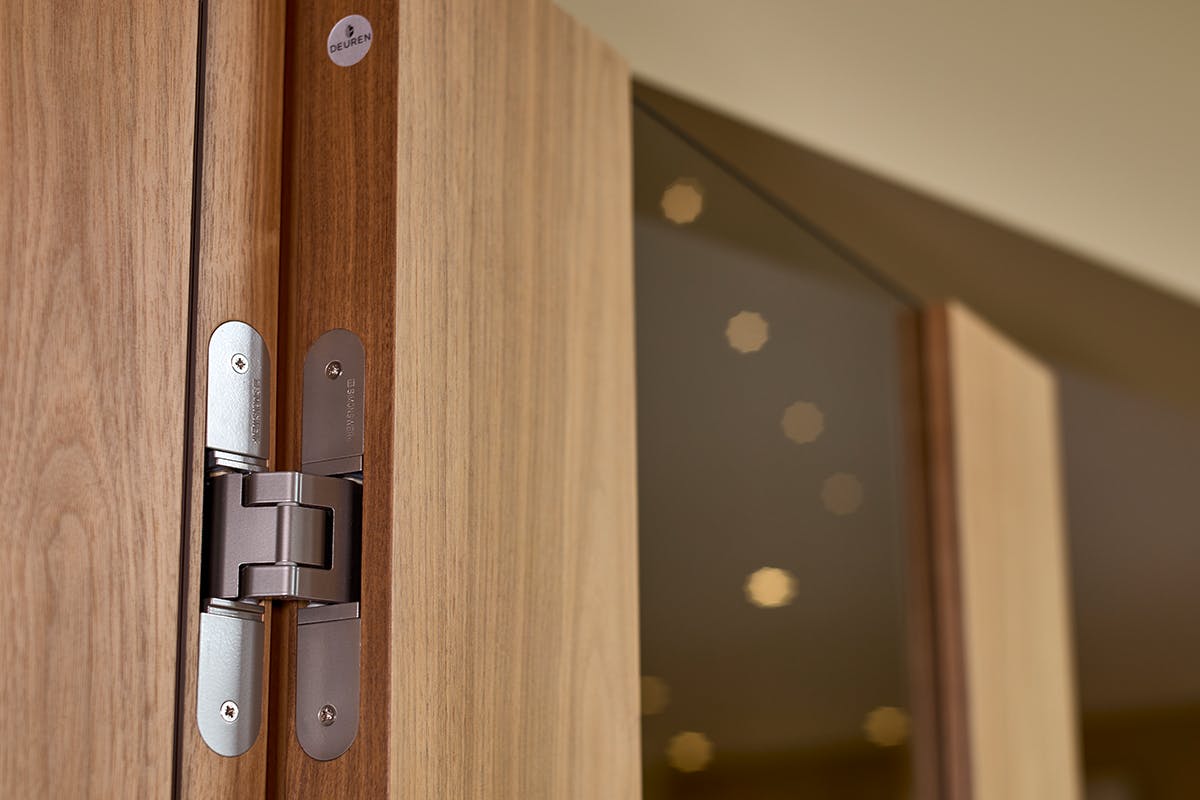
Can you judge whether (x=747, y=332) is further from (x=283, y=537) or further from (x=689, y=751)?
(x=283, y=537)

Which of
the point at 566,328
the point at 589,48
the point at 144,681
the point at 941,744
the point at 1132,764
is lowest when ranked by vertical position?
the point at 1132,764

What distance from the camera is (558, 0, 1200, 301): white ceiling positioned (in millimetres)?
1006

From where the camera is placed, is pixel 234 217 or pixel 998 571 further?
pixel 998 571

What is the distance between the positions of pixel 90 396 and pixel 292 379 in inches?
3.3

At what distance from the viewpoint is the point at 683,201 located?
2.96 feet

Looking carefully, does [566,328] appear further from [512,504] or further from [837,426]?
[837,426]

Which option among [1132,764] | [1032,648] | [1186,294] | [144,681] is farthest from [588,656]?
[1132,764]

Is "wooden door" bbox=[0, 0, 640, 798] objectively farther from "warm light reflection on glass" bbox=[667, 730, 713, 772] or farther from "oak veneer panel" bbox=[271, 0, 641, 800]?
"warm light reflection on glass" bbox=[667, 730, 713, 772]

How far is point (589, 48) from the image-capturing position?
2.24 feet

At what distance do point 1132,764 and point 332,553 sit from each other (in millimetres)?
1753

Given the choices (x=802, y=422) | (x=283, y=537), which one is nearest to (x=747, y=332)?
(x=802, y=422)

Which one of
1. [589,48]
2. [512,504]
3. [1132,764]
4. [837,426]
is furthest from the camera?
[1132,764]

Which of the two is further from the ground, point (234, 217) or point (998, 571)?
point (234, 217)

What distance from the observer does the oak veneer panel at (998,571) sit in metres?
1.16
